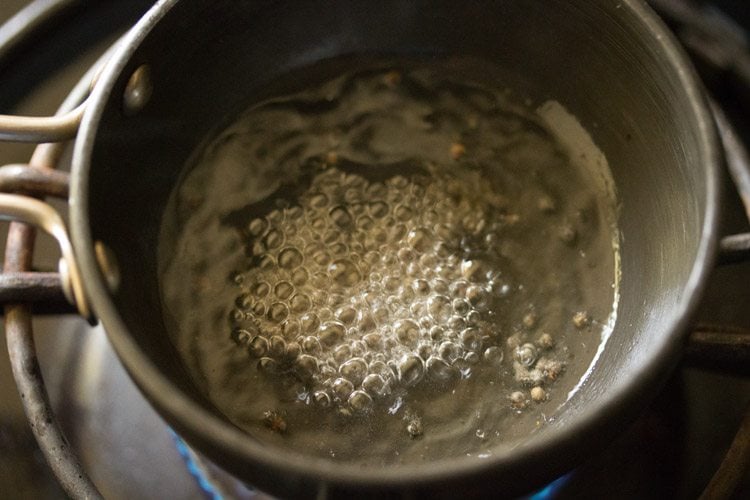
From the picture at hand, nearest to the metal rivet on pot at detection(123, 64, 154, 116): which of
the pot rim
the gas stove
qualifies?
the pot rim

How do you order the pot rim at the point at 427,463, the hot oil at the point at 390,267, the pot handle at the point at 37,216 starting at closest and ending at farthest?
the pot rim at the point at 427,463
the pot handle at the point at 37,216
the hot oil at the point at 390,267

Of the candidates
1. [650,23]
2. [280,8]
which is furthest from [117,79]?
[650,23]

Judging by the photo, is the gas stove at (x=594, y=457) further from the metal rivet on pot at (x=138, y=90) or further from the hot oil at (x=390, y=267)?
the metal rivet on pot at (x=138, y=90)

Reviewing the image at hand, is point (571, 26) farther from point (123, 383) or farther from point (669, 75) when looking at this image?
point (123, 383)

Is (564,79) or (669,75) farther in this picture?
(564,79)

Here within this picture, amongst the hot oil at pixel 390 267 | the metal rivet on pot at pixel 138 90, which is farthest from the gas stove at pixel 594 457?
the metal rivet on pot at pixel 138 90
